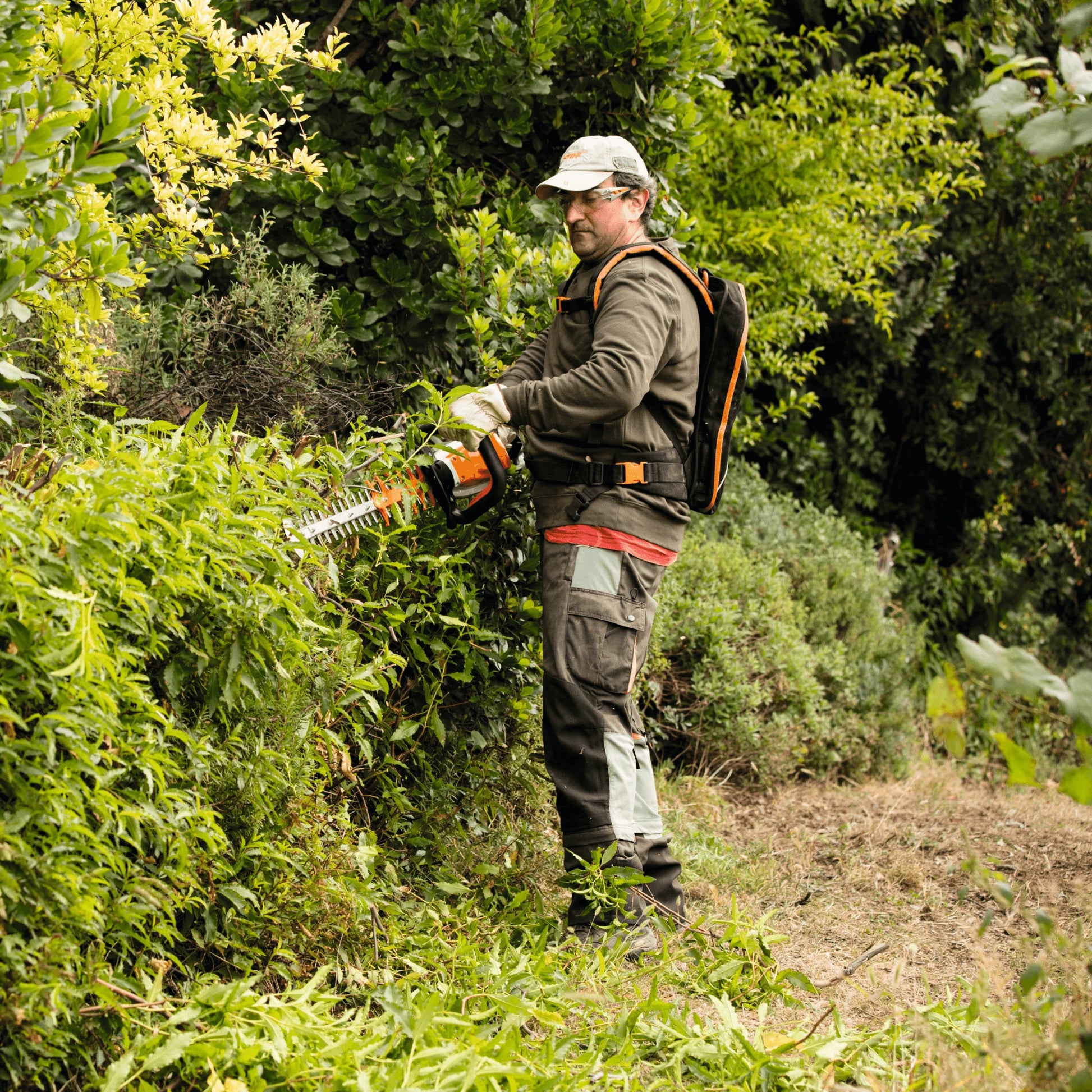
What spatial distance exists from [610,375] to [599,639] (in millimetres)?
767

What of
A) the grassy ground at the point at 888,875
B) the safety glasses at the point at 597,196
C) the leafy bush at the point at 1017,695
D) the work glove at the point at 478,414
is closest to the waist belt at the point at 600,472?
the work glove at the point at 478,414

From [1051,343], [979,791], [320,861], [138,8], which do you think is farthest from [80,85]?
[1051,343]

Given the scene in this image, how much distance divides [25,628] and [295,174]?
9.88 ft

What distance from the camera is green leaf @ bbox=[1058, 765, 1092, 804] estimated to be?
1.44m

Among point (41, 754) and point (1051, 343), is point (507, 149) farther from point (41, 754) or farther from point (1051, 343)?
point (1051, 343)

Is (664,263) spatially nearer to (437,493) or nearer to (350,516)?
(437,493)

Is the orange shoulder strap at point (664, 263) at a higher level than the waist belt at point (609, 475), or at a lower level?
higher

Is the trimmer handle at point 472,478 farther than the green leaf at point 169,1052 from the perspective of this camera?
Yes

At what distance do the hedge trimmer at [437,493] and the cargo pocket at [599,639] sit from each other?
15.7 inches

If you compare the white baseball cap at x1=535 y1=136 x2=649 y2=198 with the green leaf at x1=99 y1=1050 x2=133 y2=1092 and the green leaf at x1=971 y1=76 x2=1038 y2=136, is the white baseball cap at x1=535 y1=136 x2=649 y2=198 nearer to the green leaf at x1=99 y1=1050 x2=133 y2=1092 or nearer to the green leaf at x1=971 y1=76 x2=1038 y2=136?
the green leaf at x1=971 y1=76 x2=1038 y2=136

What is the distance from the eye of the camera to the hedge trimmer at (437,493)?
3.03m

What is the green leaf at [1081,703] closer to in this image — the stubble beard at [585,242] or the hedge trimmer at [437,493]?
the hedge trimmer at [437,493]

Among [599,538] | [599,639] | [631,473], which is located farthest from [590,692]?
[631,473]

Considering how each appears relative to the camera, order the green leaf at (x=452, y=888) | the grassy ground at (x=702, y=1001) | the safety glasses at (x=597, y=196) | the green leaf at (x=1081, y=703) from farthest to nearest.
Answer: the safety glasses at (x=597, y=196) < the green leaf at (x=452, y=888) < the grassy ground at (x=702, y=1001) < the green leaf at (x=1081, y=703)
